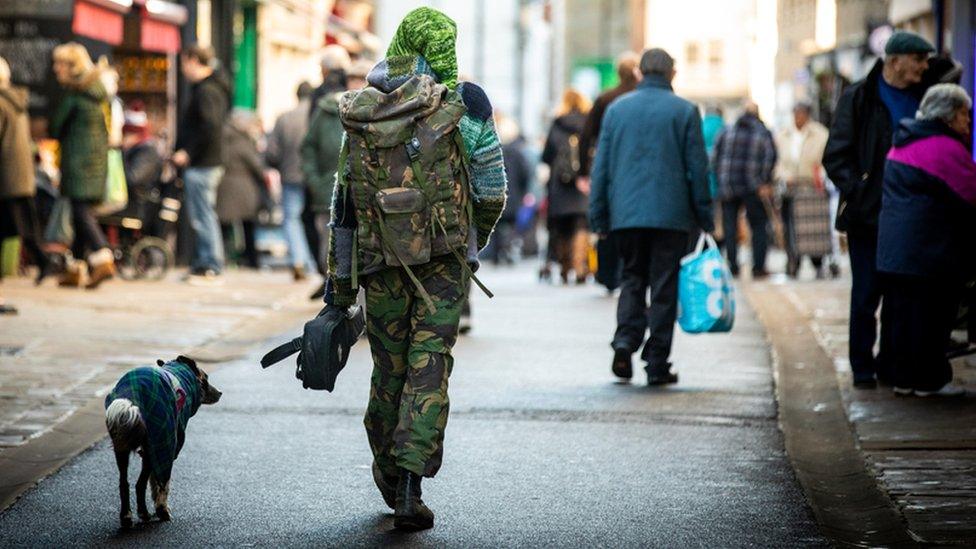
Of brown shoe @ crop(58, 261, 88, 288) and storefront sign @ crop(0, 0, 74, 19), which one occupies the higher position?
storefront sign @ crop(0, 0, 74, 19)

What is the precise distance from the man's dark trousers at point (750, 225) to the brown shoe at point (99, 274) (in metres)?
6.89

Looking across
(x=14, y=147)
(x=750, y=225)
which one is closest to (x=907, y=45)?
(x=14, y=147)

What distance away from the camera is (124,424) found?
638 cm

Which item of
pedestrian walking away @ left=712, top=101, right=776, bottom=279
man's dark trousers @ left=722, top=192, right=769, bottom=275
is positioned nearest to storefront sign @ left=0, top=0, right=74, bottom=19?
pedestrian walking away @ left=712, top=101, right=776, bottom=279

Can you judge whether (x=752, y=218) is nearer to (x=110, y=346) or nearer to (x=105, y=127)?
(x=105, y=127)

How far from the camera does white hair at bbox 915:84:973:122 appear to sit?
989 centimetres

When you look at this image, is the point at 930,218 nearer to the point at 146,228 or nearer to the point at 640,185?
the point at 640,185

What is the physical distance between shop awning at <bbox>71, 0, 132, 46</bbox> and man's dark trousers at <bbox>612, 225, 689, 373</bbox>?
10538 mm

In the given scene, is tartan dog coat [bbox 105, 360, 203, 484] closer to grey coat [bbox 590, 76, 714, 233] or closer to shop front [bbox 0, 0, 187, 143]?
grey coat [bbox 590, 76, 714, 233]

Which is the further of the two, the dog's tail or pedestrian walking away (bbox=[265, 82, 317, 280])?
pedestrian walking away (bbox=[265, 82, 317, 280])

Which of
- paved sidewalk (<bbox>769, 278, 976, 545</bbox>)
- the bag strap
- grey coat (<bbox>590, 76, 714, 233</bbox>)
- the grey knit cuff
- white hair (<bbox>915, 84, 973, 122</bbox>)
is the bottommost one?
paved sidewalk (<bbox>769, 278, 976, 545</bbox>)

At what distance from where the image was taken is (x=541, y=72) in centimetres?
7481

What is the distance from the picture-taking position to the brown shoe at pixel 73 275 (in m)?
17.5

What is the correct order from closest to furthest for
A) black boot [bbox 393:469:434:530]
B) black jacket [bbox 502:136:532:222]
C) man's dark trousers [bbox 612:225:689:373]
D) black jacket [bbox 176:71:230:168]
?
black boot [bbox 393:469:434:530] < man's dark trousers [bbox 612:225:689:373] < black jacket [bbox 176:71:230:168] < black jacket [bbox 502:136:532:222]
